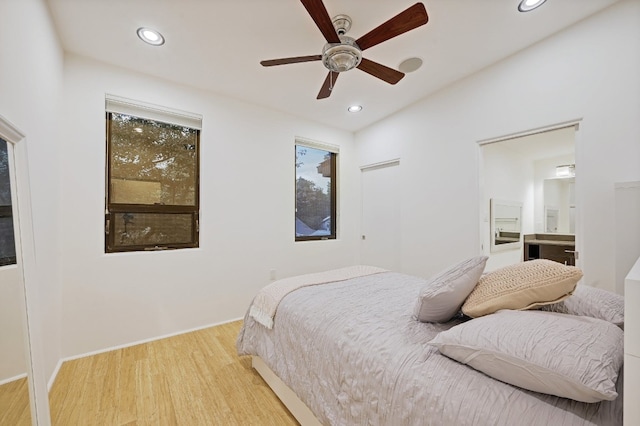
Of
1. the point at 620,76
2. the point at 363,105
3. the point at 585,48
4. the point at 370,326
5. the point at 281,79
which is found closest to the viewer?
the point at 370,326

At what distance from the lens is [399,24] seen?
5.50ft

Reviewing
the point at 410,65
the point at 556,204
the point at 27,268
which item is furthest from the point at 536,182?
the point at 27,268

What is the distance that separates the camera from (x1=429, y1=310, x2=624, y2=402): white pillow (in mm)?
758

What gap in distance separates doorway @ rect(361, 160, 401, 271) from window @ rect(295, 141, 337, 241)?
53 cm

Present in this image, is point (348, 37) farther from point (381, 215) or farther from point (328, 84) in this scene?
point (381, 215)

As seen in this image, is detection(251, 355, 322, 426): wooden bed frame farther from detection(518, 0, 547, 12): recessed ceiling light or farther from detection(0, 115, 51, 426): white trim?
detection(518, 0, 547, 12): recessed ceiling light

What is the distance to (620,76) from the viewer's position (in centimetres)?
203

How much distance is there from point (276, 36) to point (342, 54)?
695mm

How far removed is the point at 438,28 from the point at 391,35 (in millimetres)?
704

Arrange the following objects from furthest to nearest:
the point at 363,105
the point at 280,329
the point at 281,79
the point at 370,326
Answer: the point at 363,105, the point at 281,79, the point at 280,329, the point at 370,326

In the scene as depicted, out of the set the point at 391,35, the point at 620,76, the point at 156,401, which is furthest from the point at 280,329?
the point at 620,76

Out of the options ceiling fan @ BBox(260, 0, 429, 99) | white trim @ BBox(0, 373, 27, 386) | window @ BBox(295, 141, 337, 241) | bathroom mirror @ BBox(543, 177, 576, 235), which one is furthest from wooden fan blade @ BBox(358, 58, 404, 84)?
bathroom mirror @ BBox(543, 177, 576, 235)

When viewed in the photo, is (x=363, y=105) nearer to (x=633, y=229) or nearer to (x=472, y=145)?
(x=472, y=145)

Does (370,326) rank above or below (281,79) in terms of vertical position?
below
